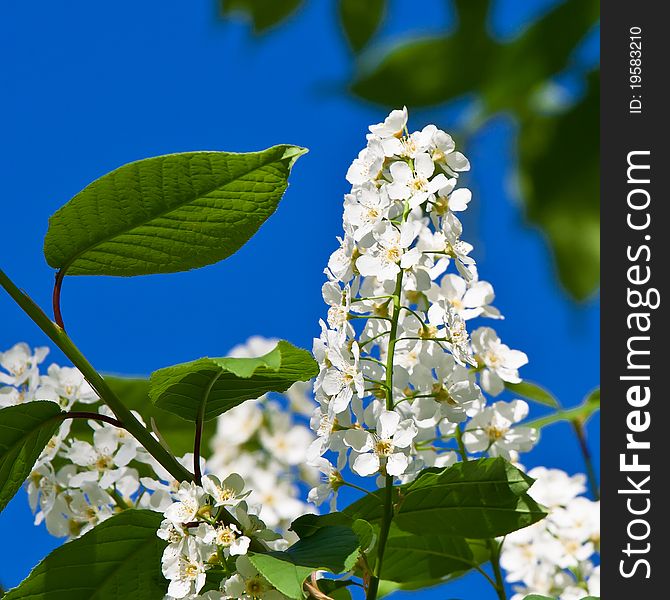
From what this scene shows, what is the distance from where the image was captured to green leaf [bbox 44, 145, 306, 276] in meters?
0.69

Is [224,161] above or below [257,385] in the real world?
above

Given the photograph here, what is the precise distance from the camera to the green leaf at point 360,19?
3.34 feet

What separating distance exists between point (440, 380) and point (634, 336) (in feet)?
0.90


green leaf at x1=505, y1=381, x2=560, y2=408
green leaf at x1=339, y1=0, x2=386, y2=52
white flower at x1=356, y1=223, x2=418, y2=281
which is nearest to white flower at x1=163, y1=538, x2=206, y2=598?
white flower at x1=356, y1=223, x2=418, y2=281

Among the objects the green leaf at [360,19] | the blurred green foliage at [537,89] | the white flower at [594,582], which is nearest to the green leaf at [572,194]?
the blurred green foliage at [537,89]

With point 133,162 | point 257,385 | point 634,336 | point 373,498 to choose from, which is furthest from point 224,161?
point 634,336

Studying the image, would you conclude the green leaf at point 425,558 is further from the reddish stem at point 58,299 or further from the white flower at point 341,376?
the reddish stem at point 58,299

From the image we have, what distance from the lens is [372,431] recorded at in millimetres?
710

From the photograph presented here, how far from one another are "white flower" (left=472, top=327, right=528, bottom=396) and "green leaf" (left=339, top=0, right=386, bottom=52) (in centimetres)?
35

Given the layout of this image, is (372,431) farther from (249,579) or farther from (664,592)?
(664,592)

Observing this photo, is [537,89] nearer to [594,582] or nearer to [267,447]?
[594,582]

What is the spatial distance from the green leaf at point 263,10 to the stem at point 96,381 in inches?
17.4

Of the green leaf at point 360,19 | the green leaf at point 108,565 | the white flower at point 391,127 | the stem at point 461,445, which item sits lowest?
the green leaf at point 108,565

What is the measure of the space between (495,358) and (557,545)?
34 cm
